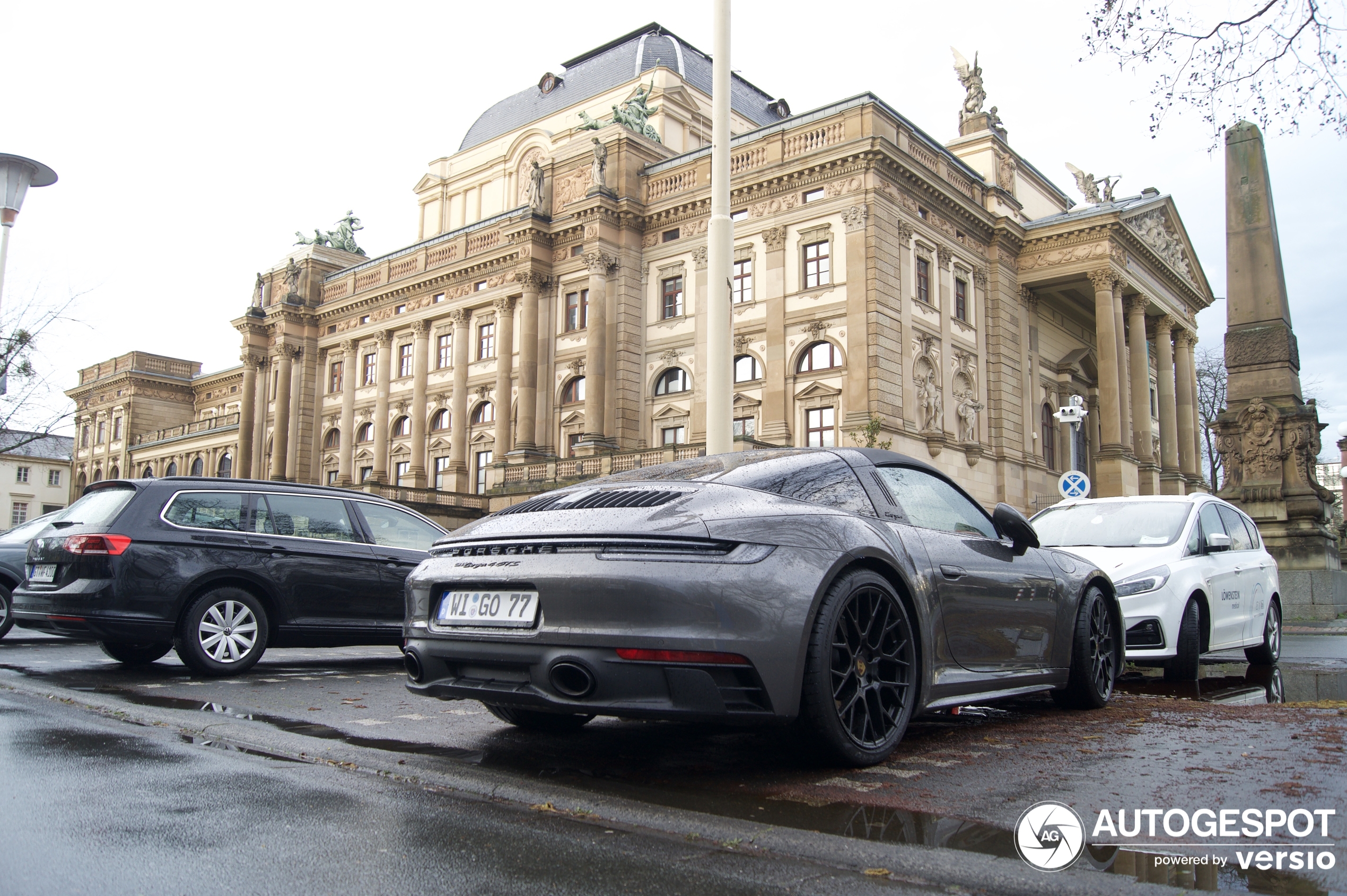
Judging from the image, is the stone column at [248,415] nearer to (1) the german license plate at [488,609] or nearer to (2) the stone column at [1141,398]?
(2) the stone column at [1141,398]

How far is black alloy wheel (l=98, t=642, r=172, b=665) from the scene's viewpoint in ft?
28.0

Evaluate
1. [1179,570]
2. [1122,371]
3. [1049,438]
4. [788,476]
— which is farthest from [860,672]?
[1049,438]

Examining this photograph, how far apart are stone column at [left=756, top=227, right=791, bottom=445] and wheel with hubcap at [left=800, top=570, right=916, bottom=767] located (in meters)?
29.3

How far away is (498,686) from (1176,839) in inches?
96.8

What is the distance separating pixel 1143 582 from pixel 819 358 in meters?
26.8

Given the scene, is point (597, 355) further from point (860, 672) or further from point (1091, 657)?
point (860, 672)

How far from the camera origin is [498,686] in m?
3.97

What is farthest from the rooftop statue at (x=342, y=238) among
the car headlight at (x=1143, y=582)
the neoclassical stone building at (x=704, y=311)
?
the car headlight at (x=1143, y=582)

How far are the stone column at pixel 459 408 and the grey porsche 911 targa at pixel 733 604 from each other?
40575mm

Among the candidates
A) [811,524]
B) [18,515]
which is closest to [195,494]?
[811,524]

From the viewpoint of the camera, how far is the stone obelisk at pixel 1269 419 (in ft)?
60.6

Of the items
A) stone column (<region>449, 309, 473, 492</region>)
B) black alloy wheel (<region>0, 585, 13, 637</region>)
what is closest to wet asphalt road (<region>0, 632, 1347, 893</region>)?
black alloy wheel (<region>0, 585, 13, 637</region>)

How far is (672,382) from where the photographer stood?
3853 cm

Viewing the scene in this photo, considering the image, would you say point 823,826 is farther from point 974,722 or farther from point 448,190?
point 448,190
